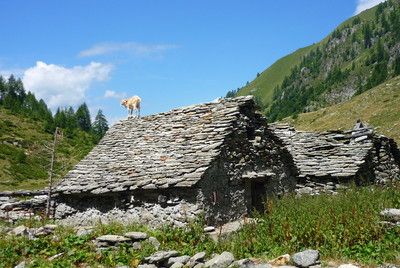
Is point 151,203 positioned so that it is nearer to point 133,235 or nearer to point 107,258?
point 133,235

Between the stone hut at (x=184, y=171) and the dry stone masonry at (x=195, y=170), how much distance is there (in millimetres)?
31

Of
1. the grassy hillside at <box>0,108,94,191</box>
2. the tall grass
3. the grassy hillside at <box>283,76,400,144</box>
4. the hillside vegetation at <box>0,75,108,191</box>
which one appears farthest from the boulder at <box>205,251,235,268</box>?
the grassy hillside at <box>283,76,400,144</box>

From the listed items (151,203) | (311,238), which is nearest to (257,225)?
(311,238)

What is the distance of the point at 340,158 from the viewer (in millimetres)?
18922

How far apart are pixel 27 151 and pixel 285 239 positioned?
5253 cm

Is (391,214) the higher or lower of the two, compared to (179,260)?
higher

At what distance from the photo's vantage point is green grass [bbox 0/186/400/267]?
8227 mm

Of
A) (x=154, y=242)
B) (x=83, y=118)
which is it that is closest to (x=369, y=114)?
(x=154, y=242)

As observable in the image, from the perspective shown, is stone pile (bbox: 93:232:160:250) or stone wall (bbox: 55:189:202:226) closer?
stone pile (bbox: 93:232:160:250)

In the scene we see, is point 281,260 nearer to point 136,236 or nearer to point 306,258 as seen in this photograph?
point 306,258

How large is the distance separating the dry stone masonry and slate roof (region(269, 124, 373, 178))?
2.5 inches

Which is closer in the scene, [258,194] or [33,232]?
[33,232]

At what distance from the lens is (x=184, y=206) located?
41.9 feet

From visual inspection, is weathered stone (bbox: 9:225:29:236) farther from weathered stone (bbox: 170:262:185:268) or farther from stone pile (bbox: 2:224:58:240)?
weathered stone (bbox: 170:262:185:268)
